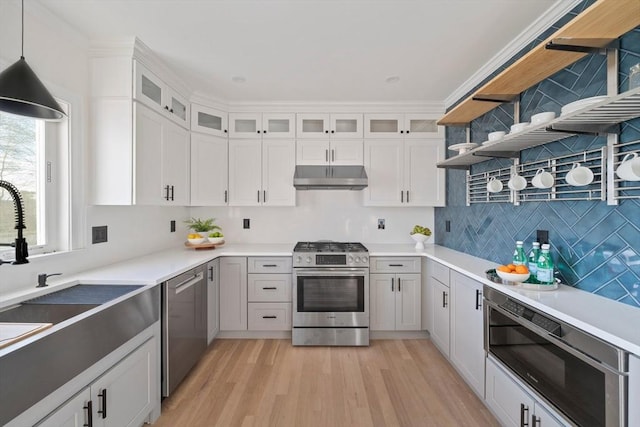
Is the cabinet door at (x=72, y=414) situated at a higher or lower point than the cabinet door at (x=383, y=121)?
lower

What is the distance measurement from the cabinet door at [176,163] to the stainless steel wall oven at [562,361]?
2743 mm

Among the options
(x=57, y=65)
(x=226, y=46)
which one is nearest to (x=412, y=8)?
(x=226, y=46)

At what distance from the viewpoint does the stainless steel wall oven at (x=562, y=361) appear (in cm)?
106

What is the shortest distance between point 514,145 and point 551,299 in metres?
1.03

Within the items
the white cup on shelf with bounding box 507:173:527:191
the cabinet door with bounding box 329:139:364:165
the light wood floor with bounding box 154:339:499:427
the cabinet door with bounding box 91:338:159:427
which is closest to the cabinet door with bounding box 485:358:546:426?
the light wood floor with bounding box 154:339:499:427

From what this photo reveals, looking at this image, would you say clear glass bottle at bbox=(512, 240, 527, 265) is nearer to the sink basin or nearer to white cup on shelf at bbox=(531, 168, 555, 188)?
white cup on shelf at bbox=(531, 168, 555, 188)

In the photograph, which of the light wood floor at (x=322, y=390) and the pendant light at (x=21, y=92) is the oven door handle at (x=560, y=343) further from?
the pendant light at (x=21, y=92)

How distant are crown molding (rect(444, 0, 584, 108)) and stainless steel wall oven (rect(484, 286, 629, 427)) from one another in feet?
5.70

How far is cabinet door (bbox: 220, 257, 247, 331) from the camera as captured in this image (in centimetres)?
290

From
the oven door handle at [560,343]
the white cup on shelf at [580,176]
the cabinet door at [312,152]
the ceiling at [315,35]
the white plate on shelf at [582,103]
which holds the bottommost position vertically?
the oven door handle at [560,343]

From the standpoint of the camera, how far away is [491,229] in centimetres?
240

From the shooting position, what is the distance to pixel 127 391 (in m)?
1.54

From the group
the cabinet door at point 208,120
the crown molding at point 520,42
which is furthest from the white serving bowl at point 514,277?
the cabinet door at point 208,120

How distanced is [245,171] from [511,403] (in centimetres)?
306
